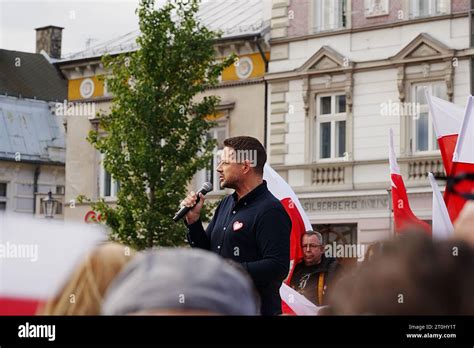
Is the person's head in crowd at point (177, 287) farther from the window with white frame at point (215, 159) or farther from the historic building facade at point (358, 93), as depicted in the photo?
the historic building facade at point (358, 93)

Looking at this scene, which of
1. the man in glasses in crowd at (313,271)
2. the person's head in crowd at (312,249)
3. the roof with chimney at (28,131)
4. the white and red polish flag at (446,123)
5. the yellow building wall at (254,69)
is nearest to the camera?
the man in glasses in crowd at (313,271)

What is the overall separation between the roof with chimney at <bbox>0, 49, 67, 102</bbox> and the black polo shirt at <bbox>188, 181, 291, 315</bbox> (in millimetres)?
9312

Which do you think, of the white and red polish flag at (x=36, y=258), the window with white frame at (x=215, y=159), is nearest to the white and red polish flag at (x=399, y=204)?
the white and red polish flag at (x=36, y=258)

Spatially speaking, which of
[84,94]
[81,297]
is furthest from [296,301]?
[84,94]

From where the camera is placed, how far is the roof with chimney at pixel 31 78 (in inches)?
581

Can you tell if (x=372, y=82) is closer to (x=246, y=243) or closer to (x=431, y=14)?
(x=431, y=14)

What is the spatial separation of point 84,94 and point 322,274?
44.4 ft

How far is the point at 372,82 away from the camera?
1628 cm

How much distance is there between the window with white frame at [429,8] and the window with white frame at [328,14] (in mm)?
918

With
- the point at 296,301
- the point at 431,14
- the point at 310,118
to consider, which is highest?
the point at 431,14

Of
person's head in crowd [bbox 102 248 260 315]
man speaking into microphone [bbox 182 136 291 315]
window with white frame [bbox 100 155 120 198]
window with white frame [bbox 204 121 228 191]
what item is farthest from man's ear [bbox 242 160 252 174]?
window with white frame [bbox 100 155 120 198]

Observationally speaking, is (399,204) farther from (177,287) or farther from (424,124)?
(424,124)

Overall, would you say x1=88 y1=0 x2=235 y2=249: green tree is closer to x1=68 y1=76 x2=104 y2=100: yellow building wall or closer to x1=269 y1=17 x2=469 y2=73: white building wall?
x1=269 y1=17 x2=469 y2=73: white building wall

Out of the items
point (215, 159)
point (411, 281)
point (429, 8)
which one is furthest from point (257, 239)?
point (215, 159)
